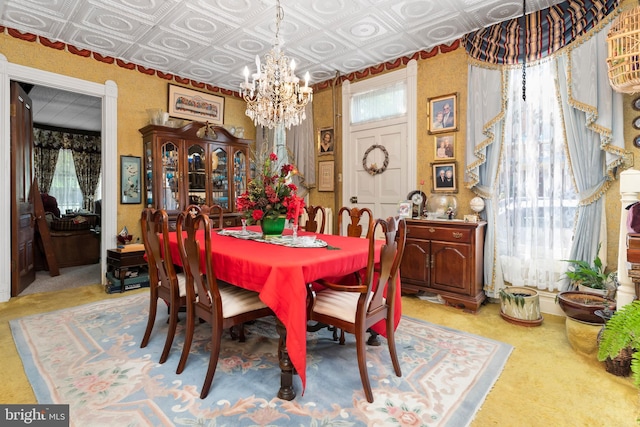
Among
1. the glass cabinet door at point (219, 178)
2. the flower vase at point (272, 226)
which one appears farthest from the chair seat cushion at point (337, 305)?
the glass cabinet door at point (219, 178)

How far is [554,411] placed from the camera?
5.78 ft

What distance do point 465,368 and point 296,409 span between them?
1.19 m

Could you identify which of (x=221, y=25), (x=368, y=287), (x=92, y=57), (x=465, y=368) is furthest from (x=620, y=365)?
(x=92, y=57)

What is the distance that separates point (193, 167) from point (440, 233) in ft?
11.3

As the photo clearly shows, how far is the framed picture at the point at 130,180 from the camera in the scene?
174 inches

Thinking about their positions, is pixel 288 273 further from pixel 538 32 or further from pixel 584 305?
pixel 538 32

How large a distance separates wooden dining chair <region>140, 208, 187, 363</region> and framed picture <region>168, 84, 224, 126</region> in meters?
3.06

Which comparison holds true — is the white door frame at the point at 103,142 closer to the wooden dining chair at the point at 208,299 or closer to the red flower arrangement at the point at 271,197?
the red flower arrangement at the point at 271,197

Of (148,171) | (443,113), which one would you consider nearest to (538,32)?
(443,113)

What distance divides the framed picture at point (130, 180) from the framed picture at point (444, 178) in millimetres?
3976

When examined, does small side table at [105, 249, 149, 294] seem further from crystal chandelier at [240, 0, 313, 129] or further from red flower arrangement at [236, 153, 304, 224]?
crystal chandelier at [240, 0, 313, 129]

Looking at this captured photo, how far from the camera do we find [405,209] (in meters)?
3.93

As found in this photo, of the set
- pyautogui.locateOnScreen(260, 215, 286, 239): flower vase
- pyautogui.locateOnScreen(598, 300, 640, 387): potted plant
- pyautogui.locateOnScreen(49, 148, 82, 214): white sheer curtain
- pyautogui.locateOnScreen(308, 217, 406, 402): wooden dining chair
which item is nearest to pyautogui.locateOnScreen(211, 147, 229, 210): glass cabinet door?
pyautogui.locateOnScreen(260, 215, 286, 239): flower vase

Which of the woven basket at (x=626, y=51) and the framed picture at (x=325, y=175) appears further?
the framed picture at (x=325, y=175)
